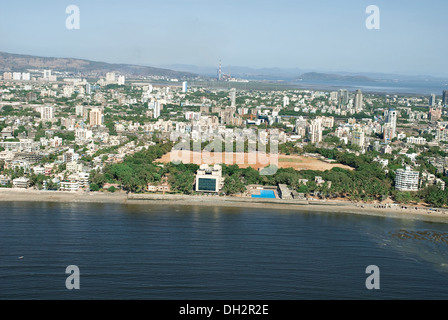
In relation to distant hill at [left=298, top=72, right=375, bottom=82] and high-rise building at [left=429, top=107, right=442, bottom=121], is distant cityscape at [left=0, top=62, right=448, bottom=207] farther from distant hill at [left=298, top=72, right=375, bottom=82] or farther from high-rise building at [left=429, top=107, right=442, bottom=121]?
distant hill at [left=298, top=72, right=375, bottom=82]

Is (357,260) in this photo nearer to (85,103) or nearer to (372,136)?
(372,136)

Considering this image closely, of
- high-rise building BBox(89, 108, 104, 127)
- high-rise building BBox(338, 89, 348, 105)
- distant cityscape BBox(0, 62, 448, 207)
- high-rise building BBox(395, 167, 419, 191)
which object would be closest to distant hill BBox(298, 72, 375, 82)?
high-rise building BBox(338, 89, 348, 105)

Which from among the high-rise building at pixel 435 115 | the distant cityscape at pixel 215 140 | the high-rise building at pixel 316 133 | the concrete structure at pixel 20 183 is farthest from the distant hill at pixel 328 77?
the concrete structure at pixel 20 183

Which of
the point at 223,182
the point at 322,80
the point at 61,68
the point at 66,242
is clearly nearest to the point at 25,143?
the point at 223,182

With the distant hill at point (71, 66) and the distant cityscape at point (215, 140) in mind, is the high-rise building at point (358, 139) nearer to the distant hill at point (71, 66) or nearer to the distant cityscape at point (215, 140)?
the distant cityscape at point (215, 140)

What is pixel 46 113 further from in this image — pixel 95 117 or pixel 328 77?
pixel 328 77
